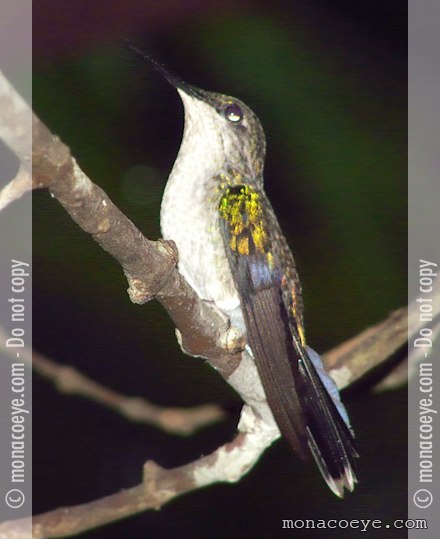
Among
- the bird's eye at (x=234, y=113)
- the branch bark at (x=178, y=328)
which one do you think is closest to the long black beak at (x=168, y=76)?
the bird's eye at (x=234, y=113)

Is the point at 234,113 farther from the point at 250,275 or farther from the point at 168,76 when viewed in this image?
the point at 250,275

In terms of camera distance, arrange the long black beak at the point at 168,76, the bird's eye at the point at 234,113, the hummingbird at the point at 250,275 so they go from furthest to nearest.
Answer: the bird's eye at the point at 234,113 → the long black beak at the point at 168,76 → the hummingbird at the point at 250,275

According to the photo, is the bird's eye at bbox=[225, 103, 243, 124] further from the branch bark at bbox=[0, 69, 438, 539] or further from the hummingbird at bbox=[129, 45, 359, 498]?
the branch bark at bbox=[0, 69, 438, 539]

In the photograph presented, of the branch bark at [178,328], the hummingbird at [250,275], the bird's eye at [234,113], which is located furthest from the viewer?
the bird's eye at [234,113]

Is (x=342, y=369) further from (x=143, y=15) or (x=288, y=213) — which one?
(x=143, y=15)

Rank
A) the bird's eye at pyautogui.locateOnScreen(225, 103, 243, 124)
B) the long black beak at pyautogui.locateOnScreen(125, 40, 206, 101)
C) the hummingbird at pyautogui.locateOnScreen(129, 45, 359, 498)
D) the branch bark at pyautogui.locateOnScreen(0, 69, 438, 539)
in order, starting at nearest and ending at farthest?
the branch bark at pyautogui.locateOnScreen(0, 69, 438, 539) < the hummingbird at pyautogui.locateOnScreen(129, 45, 359, 498) < the long black beak at pyautogui.locateOnScreen(125, 40, 206, 101) < the bird's eye at pyautogui.locateOnScreen(225, 103, 243, 124)

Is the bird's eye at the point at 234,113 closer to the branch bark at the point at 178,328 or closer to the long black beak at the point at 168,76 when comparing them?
the long black beak at the point at 168,76

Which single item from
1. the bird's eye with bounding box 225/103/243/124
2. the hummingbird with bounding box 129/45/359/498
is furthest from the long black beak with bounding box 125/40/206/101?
the bird's eye with bounding box 225/103/243/124
